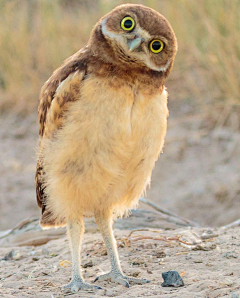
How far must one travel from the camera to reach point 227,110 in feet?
26.7

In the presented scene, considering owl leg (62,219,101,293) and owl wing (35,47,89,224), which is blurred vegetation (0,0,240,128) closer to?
owl wing (35,47,89,224)

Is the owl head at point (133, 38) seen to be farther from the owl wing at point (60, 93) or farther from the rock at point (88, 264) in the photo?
the rock at point (88, 264)

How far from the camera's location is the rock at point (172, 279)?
329cm

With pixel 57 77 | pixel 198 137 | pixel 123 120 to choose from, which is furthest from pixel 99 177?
pixel 198 137

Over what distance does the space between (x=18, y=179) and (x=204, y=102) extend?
368cm

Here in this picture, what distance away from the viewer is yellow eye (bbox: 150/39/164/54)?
3304mm

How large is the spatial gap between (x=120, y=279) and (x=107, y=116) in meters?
1.32

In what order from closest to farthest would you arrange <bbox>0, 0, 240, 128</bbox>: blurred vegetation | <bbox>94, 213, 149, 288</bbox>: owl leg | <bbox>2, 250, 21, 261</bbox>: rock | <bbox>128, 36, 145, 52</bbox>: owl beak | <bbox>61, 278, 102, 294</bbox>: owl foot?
<bbox>128, 36, 145, 52</bbox>: owl beak < <bbox>61, 278, 102, 294</bbox>: owl foot < <bbox>94, 213, 149, 288</bbox>: owl leg < <bbox>2, 250, 21, 261</bbox>: rock < <bbox>0, 0, 240, 128</bbox>: blurred vegetation

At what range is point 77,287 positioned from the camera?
3.49 meters

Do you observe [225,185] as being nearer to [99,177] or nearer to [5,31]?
[99,177]

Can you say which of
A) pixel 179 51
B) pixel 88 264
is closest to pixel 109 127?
pixel 88 264

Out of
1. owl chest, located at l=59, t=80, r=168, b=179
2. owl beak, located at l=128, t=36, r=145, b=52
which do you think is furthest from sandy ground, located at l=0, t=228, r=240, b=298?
owl beak, located at l=128, t=36, r=145, b=52

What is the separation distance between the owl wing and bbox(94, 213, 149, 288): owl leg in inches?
23.5

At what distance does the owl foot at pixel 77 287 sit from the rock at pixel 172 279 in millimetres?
512
